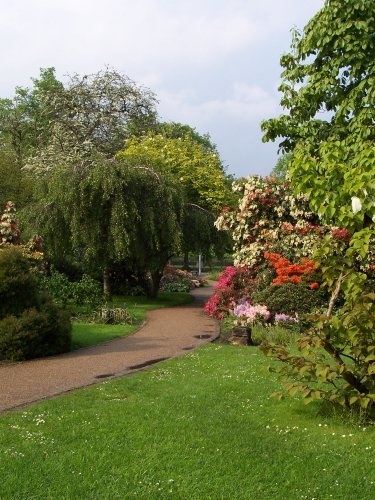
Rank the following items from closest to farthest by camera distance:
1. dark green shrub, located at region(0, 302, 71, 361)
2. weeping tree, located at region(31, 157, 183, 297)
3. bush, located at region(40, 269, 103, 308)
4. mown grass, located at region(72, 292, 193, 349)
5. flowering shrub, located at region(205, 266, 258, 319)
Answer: dark green shrub, located at region(0, 302, 71, 361) → mown grass, located at region(72, 292, 193, 349) → flowering shrub, located at region(205, 266, 258, 319) → bush, located at region(40, 269, 103, 308) → weeping tree, located at region(31, 157, 183, 297)

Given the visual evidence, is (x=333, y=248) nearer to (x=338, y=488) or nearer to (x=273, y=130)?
(x=338, y=488)

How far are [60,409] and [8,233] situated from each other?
12.3 meters

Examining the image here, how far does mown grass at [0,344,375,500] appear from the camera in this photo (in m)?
4.34

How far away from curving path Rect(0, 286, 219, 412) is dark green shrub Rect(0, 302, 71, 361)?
0.74ft

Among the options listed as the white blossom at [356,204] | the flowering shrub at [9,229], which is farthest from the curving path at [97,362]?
the flowering shrub at [9,229]

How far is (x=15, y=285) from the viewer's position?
34.7 ft

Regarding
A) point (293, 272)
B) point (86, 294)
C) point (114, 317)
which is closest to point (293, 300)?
point (293, 272)

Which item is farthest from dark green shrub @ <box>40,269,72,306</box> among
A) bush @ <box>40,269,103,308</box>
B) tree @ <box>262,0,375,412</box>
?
tree @ <box>262,0,375,412</box>

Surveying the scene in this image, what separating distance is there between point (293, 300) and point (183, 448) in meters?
9.29

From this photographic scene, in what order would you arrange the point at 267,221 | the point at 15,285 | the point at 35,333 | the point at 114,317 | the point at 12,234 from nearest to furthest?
the point at 35,333 → the point at 15,285 → the point at 114,317 → the point at 267,221 → the point at 12,234

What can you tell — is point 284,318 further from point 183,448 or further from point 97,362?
point 183,448

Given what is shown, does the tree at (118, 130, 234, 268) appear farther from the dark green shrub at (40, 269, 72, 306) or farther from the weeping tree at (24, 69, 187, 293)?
the dark green shrub at (40, 269, 72, 306)

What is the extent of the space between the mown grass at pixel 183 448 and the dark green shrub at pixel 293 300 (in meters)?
6.50

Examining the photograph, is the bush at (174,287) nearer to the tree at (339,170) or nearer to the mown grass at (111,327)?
the mown grass at (111,327)
